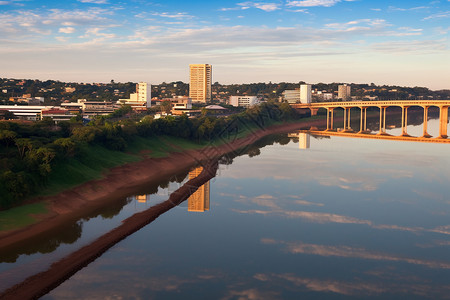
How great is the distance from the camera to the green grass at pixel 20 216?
129 ft

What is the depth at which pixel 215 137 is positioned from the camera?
100 meters

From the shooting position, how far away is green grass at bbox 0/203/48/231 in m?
39.4

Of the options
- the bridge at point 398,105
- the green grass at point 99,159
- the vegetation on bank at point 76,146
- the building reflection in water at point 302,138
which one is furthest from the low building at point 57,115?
the bridge at point 398,105

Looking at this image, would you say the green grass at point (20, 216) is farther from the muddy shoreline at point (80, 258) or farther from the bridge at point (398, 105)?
the bridge at point (398, 105)

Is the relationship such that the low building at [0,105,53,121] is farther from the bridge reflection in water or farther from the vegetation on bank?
the bridge reflection in water

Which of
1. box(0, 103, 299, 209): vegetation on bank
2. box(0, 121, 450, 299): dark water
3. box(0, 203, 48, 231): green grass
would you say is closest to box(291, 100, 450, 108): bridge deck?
box(0, 103, 299, 209): vegetation on bank

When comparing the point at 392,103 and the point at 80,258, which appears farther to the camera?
the point at 392,103

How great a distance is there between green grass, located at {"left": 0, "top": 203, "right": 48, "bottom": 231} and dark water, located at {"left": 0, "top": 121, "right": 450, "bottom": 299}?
4.75 metres

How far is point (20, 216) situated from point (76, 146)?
1939 centimetres

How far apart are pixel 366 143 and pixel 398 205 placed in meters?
58.4

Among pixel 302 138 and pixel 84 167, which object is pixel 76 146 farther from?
pixel 302 138

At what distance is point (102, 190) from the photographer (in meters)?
53.9

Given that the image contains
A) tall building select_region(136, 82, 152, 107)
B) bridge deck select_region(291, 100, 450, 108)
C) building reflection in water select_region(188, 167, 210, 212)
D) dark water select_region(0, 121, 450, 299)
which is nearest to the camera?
dark water select_region(0, 121, 450, 299)

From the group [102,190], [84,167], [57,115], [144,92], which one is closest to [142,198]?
[102,190]
